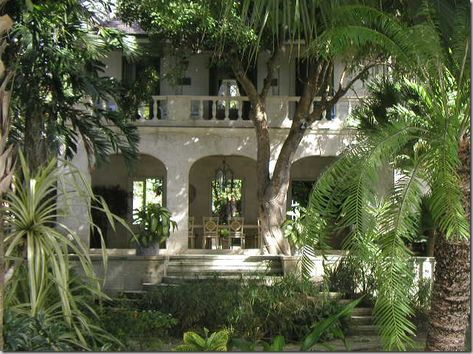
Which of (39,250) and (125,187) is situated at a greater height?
(125,187)

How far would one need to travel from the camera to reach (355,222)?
647 centimetres

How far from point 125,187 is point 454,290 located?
46.6 ft

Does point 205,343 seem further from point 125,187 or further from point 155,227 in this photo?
point 125,187

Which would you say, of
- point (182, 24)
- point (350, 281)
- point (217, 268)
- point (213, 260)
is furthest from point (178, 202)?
point (350, 281)

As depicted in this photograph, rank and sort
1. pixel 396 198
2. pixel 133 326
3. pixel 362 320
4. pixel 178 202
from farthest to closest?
pixel 178 202
pixel 362 320
pixel 133 326
pixel 396 198

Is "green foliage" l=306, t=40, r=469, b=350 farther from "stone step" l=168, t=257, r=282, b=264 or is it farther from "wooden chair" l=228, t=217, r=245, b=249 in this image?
"wooden chair" l=228, t=217, r=245, b=249

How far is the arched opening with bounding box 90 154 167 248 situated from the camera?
20125mm

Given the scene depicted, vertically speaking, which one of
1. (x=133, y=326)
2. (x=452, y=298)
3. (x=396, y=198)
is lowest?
(x=133, y=326)

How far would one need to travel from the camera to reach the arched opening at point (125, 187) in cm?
2012

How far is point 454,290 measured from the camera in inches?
289

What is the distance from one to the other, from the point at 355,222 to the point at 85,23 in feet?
21.5

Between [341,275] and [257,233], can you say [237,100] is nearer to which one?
[257,233]

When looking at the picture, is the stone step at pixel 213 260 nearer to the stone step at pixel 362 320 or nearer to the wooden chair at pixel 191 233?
the wooden chair at pixel 191 233

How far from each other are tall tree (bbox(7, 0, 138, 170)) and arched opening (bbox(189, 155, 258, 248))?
907 cm
